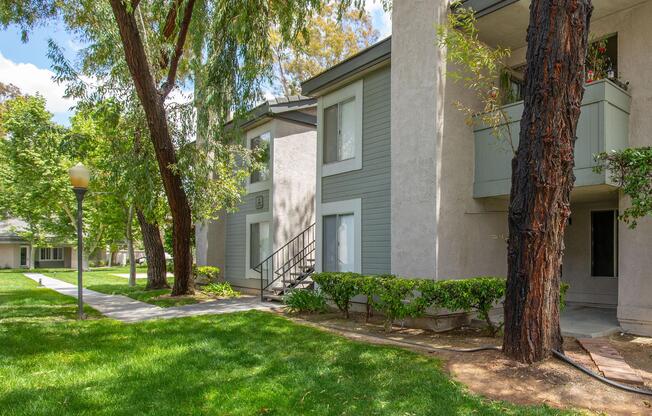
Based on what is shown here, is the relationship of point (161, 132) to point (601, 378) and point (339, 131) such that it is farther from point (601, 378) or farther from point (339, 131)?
point (601, 378)

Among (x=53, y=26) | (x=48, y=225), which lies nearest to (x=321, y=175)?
(x=53, y=26)

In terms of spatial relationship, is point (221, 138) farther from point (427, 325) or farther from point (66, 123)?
point (66, 123)

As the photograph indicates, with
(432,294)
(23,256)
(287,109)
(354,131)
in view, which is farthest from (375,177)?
(23,256)

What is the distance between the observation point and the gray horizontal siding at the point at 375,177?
9797 mm

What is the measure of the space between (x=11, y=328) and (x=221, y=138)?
631 cm

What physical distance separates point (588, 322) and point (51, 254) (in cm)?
4031

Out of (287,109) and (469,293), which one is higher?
(287,109)

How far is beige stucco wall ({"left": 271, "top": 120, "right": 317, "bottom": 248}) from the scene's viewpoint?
44.6ft

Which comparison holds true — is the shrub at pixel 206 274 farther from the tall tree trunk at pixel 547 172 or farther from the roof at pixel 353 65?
the tall tree trunk at pixel 547 172

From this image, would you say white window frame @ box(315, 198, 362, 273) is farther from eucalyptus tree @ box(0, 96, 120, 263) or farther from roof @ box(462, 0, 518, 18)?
eucalyptus tree @ box(0, 96, 120, 263)

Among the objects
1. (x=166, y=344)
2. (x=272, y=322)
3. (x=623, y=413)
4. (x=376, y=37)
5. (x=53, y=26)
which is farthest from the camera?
(x=376, y=37)

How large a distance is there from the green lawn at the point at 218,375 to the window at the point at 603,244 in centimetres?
619

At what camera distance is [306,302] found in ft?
32.1

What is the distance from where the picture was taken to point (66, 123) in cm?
2373
